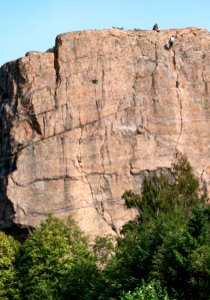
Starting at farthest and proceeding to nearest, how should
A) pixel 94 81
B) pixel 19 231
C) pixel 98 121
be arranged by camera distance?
pixel 94 81 < pixel 98 121 < pixel 19 231

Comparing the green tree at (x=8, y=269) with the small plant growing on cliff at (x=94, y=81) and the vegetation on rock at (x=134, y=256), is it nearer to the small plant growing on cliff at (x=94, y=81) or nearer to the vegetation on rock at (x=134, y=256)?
the vegetation on rock at (x=134, y=256)

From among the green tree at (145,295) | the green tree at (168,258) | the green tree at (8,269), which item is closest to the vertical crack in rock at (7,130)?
the green tree at (8,269)

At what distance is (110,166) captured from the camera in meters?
50.4

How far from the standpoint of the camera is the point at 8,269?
45219 millimetres

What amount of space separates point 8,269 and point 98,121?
400 inches

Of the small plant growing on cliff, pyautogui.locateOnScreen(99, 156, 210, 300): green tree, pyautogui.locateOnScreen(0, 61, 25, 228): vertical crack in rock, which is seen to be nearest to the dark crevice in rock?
pyautogui.locateOnScreen(0, 61, 25, 228): vertical crack in rock

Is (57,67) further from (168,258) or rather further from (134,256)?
(168,258)

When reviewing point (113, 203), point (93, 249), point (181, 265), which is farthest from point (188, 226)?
point (113, 203)

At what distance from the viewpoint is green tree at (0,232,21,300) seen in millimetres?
44000

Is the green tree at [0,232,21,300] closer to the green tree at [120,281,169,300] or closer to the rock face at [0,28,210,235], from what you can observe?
the rock face at [0,28,210,235]

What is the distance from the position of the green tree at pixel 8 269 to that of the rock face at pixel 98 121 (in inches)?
111

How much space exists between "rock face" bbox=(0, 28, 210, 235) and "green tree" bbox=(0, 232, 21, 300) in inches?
111

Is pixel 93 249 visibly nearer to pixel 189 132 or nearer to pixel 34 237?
pixel 34 237

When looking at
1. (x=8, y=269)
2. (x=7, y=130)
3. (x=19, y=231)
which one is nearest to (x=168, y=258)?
(x=8, y=269)
